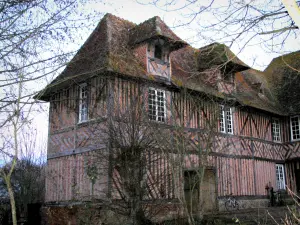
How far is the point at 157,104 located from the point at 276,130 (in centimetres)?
973

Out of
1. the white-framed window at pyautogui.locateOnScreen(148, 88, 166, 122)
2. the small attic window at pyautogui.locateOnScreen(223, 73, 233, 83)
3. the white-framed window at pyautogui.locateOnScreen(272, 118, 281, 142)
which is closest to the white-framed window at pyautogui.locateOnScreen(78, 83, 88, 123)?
the white-framed window at pyautogui.locateOnScreen(148, 88, 166, 122)

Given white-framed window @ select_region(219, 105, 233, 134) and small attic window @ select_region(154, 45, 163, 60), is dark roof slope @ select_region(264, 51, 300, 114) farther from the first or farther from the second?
small attic window @ select_region(154, 45, 163, 60)

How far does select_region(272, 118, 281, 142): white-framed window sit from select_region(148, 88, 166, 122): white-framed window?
8.81m

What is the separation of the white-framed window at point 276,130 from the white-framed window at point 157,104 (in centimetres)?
881

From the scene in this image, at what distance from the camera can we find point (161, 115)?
15086 millimetres

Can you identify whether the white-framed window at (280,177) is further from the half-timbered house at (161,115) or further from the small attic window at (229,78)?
the small attic window at (229,78)

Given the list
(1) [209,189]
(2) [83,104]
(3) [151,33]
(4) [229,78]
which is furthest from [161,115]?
(4) [229,78]

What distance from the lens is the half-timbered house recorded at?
1270cm

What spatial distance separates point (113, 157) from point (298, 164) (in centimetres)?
1410

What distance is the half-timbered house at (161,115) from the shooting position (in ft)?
41.7

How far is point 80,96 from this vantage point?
14.8 metres

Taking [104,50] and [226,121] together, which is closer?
[104,50]

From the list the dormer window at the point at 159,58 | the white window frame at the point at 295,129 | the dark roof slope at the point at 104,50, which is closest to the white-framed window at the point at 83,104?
the dark roof slope at the point at 104,50

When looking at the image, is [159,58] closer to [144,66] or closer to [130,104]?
[144,66]
